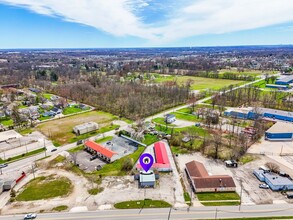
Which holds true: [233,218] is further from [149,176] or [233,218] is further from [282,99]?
[282,99]

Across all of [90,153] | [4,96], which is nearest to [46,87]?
[4,96]

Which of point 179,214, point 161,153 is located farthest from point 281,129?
point 179,214

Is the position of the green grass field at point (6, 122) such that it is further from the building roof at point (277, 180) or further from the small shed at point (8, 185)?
the building roof at point (277, 180)

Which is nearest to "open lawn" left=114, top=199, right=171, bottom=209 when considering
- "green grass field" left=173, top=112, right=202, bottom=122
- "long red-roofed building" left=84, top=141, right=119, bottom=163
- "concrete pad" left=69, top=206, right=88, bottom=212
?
"concrete pad" left=69, top=206, right=88, bottom=212

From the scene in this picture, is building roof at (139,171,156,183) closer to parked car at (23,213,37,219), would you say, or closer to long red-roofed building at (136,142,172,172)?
long red-roofed building at (136,142,172,172)

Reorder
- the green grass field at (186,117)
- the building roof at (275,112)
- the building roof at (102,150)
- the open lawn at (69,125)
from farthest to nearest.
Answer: the green grass field at (186,117) → the building roof at (275,112) → the open lawn at (69,125) → the building roof at (102,150)

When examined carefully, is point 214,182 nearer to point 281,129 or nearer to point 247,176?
point 247,176

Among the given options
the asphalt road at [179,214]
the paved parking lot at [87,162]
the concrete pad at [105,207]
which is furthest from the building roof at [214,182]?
the paved parking lot at [87,162]
